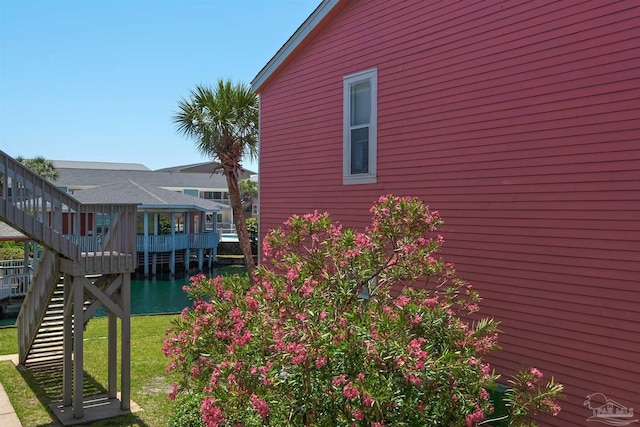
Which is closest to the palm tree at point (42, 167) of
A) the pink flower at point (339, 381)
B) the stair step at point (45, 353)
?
the stair step at point (45, 353)

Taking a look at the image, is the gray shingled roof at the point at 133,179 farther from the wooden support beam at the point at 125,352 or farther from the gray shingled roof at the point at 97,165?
the wooden support beam at the point at 125,352

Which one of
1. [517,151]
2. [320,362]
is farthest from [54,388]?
[517,151]

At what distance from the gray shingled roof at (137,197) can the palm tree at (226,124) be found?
13859mm

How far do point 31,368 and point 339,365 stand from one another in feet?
29.1

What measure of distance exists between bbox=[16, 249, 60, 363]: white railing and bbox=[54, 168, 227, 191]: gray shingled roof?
36.3 meters

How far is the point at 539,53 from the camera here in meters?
6.87

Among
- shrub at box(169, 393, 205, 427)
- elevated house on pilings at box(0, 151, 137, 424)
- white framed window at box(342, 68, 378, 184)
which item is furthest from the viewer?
white framed window at box(342, 68, 378, 184)

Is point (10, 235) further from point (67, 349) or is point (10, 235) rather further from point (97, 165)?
point (97, 165)

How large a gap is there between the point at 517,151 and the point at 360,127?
316cm

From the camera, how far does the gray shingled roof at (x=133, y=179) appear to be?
163ft

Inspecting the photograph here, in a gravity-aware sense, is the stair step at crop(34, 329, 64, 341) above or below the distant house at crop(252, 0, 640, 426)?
below

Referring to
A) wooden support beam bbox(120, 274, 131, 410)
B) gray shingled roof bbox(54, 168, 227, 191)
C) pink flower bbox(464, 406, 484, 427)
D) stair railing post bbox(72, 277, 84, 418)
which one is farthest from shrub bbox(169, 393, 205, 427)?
gray shingled roof bbox(54, 168, 227, 191)

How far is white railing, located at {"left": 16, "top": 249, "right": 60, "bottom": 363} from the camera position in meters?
9.31

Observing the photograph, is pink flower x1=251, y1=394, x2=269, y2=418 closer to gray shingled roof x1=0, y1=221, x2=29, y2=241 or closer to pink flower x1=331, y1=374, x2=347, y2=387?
pink flower x1=331, y1=374, x2=347, y2=387
